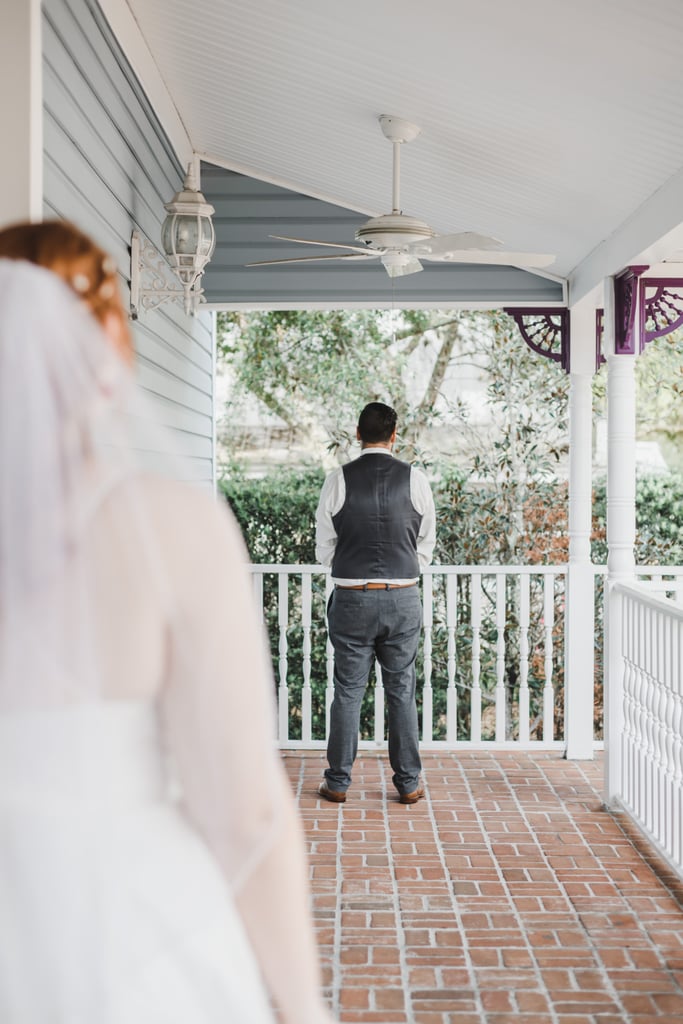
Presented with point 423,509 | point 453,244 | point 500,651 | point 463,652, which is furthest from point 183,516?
point 463,652

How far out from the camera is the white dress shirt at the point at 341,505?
195 inches

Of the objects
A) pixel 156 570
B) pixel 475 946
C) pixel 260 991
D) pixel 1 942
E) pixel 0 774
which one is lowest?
pixel 475 946

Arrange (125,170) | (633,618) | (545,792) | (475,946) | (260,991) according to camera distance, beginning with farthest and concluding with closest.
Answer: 1. (545,792)
2. (633,618)
3. (125,170)
4. (475,946)
5. (260,991)

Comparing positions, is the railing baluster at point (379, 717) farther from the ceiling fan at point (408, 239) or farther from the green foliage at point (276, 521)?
the ceiling fan at point (408, 239)

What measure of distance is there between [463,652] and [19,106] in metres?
6.10

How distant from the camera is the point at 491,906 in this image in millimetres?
3803

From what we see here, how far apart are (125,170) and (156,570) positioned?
331 cm

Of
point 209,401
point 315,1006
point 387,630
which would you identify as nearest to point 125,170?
point 387,630

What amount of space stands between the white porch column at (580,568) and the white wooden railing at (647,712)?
2.34ft

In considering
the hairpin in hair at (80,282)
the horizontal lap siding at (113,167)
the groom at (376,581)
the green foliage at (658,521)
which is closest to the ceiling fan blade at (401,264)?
the groom at (376,581)

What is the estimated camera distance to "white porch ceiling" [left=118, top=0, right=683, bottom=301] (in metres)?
3.08

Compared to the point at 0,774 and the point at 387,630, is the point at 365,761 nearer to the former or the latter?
the point at 387,630

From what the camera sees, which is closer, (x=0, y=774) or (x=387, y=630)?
(x=0, y=774)

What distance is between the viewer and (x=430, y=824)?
15.6 ft
